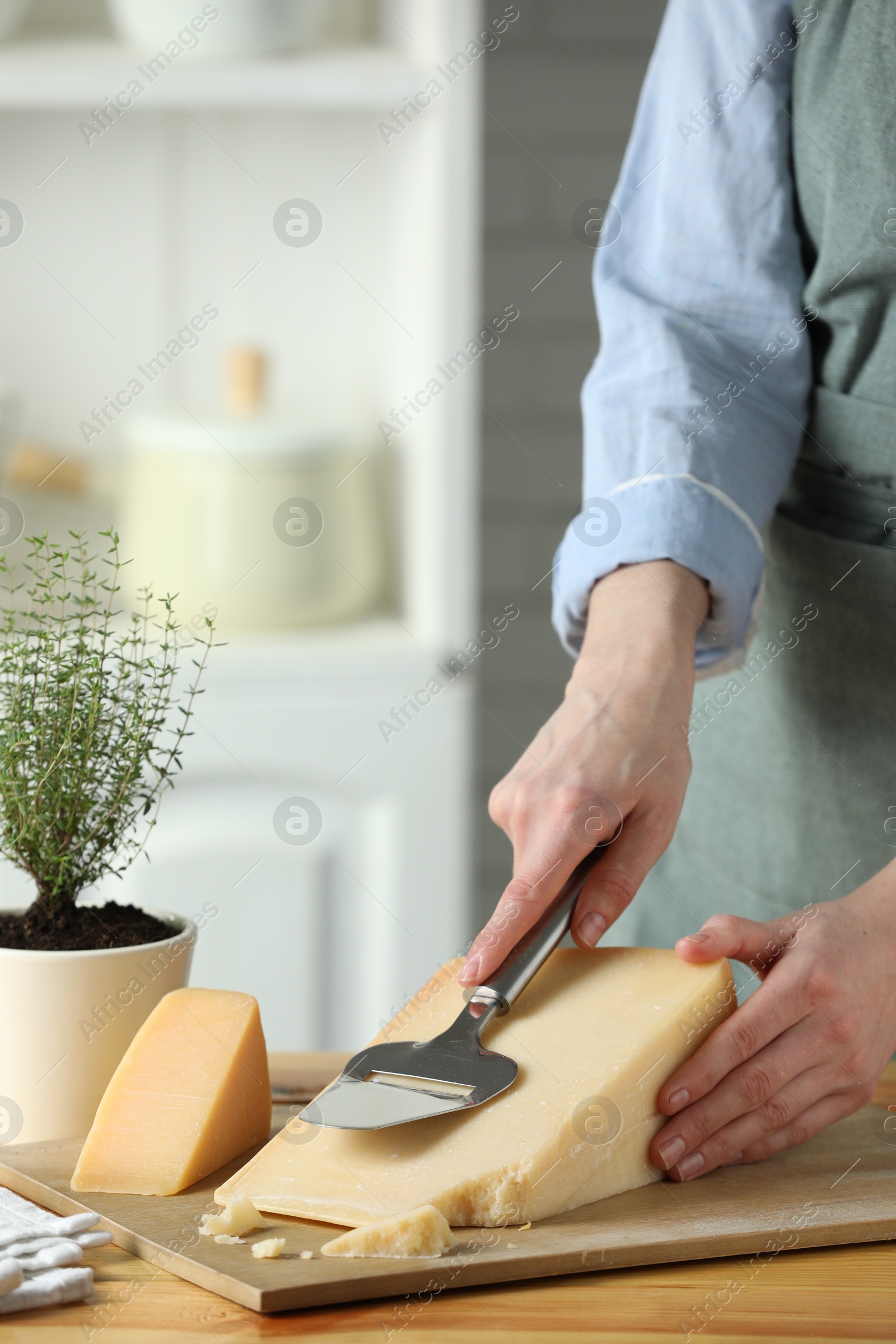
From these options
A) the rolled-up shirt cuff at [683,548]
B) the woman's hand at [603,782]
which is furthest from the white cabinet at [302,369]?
the woman's hand at [603,782]

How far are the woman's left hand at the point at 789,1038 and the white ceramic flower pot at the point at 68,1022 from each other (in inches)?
10.8

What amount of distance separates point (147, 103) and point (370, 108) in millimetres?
251

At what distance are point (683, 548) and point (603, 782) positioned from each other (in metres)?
0.20

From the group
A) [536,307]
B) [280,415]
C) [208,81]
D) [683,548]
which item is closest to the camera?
[683,548]

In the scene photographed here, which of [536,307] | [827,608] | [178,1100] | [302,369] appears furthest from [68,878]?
[536,307]

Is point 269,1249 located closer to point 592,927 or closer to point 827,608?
point 592,927

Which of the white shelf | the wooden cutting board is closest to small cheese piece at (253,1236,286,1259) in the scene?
the wooden cutting board

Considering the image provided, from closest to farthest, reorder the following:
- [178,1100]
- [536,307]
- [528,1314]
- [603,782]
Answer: [528,1314], [178,1100], [603,782], [536,307]

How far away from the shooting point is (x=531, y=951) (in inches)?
29.2

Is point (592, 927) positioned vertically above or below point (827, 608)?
below

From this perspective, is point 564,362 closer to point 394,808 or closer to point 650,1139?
point 394,808

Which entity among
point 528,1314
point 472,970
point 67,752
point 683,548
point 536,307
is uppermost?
point 536,307

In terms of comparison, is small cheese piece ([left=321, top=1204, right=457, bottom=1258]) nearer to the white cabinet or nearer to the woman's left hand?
the woman's left hand

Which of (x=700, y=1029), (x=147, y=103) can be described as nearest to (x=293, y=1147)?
(x=700, y=1029)
